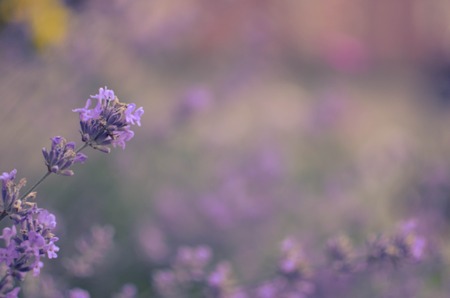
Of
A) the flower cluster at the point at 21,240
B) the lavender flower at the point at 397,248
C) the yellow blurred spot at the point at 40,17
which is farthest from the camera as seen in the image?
the yellow blurred spot at the point at 40,17

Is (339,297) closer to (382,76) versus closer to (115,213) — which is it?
(115,213)

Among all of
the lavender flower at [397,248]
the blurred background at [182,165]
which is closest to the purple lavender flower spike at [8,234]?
the blurred background at [182,165]

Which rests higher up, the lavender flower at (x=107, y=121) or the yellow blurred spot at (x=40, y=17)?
the yellow blurred spot at (x=40, y=17)

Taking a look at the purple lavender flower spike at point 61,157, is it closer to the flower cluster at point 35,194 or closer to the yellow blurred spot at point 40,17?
the flower cluster at point 35,194

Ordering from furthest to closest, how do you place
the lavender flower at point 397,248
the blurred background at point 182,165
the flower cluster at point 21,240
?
the blurred background at point 182,165, the lavender flower at point 397,248, the flower cluster at point 21,240

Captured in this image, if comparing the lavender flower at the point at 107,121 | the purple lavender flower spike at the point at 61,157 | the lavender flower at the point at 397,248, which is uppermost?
the lavender flower at the point at 397,248

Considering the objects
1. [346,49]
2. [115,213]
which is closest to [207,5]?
[346,49]

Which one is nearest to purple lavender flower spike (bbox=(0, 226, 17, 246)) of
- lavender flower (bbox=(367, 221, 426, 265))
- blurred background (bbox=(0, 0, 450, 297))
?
blurred background (bbox=(0, 0, 450, 297))

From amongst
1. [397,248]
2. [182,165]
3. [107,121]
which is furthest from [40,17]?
[397,248]

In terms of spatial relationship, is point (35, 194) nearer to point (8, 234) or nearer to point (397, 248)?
point (8, 234)
